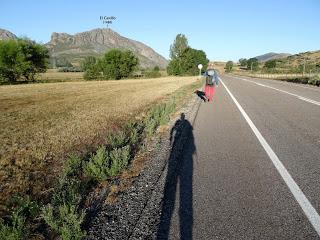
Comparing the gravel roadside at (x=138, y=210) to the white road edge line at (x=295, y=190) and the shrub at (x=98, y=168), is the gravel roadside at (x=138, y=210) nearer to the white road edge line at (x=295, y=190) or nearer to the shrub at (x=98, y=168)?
the shrub at (x=98, y=168)

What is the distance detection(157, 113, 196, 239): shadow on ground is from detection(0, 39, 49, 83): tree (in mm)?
A: 51408

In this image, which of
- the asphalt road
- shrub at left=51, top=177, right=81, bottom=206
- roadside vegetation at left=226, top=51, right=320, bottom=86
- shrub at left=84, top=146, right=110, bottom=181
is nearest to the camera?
the asphalt road

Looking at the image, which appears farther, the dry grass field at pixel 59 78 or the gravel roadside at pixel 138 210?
the dry grass field at pixel 59 78

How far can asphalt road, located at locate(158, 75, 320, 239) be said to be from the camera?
4.04m

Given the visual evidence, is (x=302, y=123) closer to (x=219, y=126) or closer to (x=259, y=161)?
(x=219, y=126)

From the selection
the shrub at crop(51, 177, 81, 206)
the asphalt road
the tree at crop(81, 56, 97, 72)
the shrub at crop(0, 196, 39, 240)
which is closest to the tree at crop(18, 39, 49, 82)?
the tree at crop(81, 56, 97, 72)

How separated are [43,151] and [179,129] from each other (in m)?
4.07

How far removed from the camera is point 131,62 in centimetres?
8094

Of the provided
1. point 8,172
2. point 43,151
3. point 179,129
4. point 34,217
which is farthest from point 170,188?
point 179,129

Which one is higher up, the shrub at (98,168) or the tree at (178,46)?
the tree at (178,46)

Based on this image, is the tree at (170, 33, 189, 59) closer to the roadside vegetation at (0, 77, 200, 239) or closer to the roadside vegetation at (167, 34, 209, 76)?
the roadside vegetation at (167, 34, 209, 76)

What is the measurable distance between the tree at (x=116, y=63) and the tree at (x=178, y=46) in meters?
20.4

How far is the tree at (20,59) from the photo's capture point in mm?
54094

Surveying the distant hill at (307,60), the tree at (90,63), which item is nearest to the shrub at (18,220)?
the tree at (90,63)
